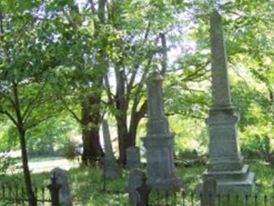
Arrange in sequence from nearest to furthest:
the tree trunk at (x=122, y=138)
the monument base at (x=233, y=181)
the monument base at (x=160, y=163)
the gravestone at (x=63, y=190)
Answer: the gravestone at (x=63, y=190) → the monument base at (x=233, y=181) → the monument base at (x=160, y=163) → the tree trunk at (x=122, y=138)

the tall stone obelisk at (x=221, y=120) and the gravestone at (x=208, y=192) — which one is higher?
the tall stone obelisk at (x=221, y=120)

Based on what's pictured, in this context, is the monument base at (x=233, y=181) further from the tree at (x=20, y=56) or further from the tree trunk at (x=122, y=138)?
the tree trunk at (x=122, y=138)

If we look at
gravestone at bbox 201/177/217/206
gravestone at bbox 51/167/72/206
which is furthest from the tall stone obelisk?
gravestone at bbox 201/177/217/206

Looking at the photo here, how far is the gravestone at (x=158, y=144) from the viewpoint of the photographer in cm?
1573

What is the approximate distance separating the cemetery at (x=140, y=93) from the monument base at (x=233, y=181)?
23mm

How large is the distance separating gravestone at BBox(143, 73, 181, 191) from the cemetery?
30 millimetres

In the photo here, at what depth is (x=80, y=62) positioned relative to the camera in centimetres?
977

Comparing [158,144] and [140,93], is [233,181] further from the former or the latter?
[140,93]

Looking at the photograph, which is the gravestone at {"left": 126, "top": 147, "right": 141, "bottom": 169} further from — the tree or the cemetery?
the tree

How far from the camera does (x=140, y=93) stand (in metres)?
23.2

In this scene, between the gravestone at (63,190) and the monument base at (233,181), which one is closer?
the gravestone at (63,190)

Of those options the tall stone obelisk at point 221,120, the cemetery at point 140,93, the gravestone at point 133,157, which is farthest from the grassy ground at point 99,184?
the tall stone obelisk at point 221,120

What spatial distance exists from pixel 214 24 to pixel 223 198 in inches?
173

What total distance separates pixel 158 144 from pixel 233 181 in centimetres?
255
